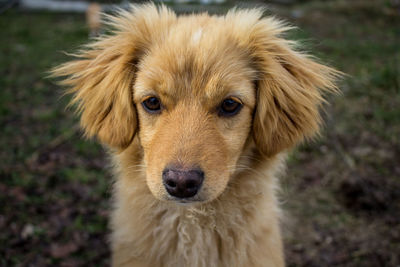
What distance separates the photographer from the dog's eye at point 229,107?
2.61m

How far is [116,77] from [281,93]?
119 cm

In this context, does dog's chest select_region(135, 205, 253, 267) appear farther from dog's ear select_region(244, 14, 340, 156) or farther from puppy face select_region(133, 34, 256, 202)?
dog's ear select_region(244, 14, 340, 156)

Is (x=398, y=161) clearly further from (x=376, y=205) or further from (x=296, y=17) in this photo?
(x=296, y=17)

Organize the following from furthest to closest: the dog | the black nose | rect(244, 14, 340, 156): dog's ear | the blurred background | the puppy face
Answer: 1. the blurred background
2. rect(244, 14, 340, 156): dog's ear
3. the dog
4. the puppy face
5. the black nose

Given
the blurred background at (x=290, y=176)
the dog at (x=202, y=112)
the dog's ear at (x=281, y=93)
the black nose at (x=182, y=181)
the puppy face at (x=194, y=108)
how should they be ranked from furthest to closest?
the blurred background at (x=290, y=176), the dog's ear at (x=281, y=93), the dog at (x=202, y=112), the puppy face at (x=194, y=108), the black nose at (x=182, y=181)

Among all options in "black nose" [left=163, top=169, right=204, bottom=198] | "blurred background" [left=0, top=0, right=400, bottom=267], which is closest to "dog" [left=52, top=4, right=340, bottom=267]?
"black nose" [left=163, top=169, right=204, bottom=198]

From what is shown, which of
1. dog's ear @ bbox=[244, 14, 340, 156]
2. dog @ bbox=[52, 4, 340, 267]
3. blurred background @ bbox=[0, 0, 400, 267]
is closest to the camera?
dog @ bbox=[52, 4, 340, 267]

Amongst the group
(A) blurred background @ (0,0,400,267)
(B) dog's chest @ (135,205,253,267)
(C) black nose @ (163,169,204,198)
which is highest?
(C) black nose @ (163,169,204,198)

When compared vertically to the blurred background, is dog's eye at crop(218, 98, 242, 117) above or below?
above

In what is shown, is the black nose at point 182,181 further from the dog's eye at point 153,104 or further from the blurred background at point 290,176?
the blurred background at point 290,176

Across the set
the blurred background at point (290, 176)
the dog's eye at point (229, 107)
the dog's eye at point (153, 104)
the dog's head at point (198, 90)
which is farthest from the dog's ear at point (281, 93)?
the dog's eye at point (153, 104)

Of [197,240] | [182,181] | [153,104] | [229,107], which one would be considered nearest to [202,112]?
[229,107]

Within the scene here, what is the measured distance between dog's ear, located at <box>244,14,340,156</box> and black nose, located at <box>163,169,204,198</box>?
70 cm

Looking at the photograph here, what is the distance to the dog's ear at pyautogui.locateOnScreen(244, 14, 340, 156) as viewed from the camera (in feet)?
9.02
